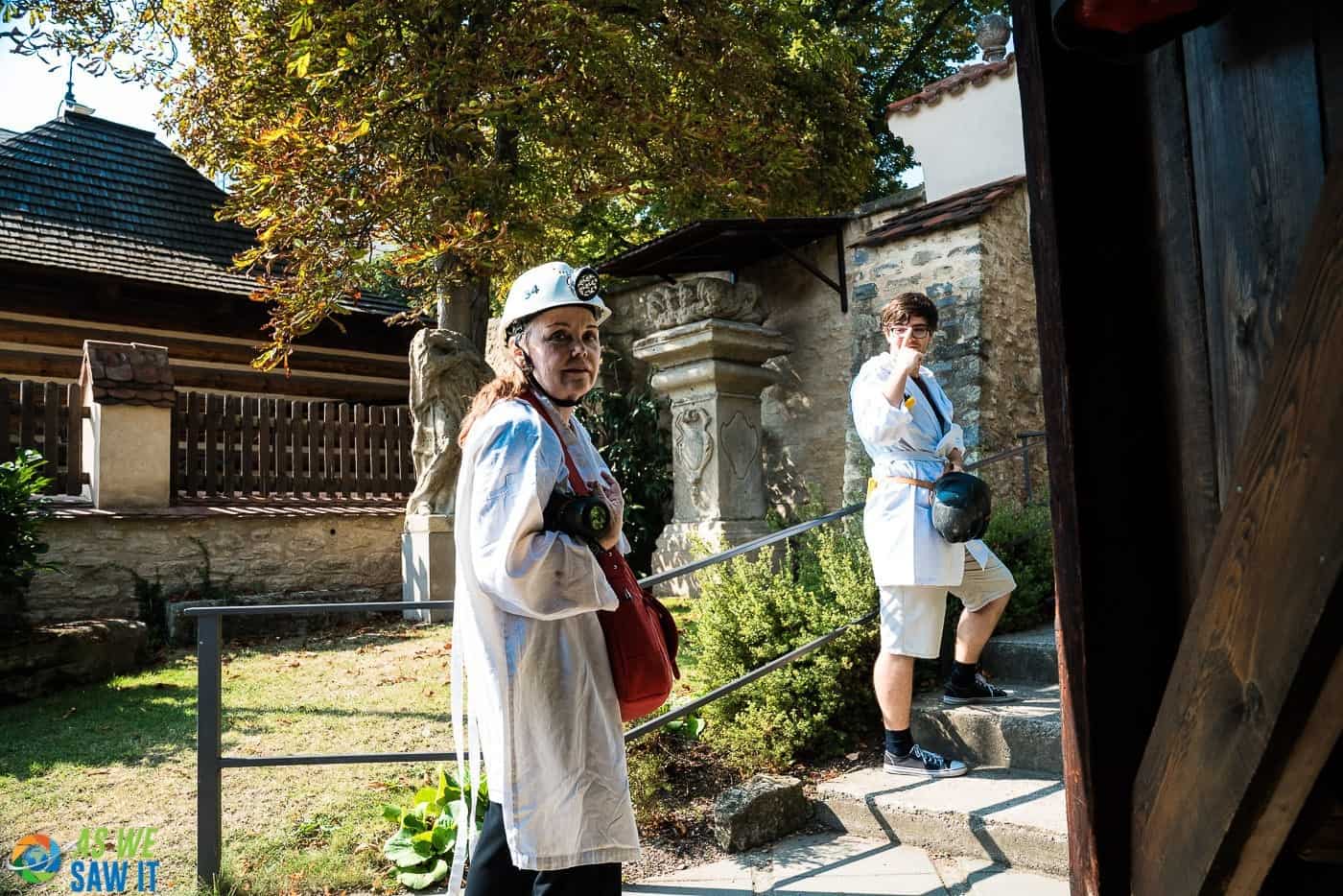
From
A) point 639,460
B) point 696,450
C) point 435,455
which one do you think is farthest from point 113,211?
point 696,450

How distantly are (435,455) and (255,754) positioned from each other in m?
4.03

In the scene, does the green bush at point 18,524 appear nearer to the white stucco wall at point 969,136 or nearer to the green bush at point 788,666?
the green bush at point 788,666

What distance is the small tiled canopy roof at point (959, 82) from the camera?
8.03 m

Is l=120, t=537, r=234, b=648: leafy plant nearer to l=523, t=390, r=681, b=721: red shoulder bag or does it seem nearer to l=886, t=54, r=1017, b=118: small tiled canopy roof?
l=523, t=390, r=681, b=721: red shoulder bag

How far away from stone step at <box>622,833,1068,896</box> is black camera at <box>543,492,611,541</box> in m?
1.70

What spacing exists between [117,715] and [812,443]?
217 inches

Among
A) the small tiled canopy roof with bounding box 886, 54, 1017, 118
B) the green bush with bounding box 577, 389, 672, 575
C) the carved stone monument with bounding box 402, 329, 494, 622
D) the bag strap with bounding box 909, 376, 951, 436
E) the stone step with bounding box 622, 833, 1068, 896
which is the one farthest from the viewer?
the green bush with bounding box 577, 389, 672, 575

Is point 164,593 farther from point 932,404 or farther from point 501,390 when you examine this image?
point 501,390

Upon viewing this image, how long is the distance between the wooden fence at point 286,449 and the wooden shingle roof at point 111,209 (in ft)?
10.1

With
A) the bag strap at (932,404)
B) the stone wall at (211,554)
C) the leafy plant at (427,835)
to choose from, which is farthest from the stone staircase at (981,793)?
the stone wall at (211,554)

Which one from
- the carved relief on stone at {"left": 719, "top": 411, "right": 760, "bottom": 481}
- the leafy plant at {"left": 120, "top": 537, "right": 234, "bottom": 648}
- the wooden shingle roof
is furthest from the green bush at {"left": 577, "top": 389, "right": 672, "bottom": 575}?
the wooden shingle roof

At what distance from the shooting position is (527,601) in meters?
1.86

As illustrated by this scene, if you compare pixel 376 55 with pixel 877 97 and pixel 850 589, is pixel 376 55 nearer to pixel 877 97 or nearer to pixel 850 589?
pixel 850 589

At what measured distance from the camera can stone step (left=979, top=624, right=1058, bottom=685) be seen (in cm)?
443
